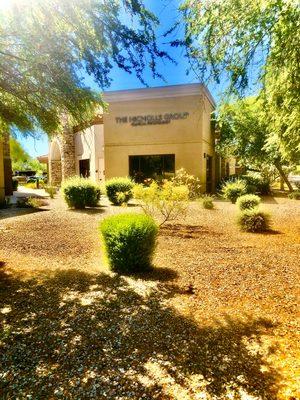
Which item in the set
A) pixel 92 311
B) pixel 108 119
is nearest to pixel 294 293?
pixel 92 311

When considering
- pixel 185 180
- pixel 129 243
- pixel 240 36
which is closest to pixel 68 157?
pixel 185 180

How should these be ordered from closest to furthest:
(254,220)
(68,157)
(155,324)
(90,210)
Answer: (155,324) → (254,220) → (90,210) → (68,157)

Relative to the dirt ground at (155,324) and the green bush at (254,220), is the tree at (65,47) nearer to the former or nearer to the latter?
the dirt ground at (155,324)

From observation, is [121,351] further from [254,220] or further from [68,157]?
[68,157]

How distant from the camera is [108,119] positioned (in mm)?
23125

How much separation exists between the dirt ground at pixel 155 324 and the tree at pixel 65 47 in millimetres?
3752

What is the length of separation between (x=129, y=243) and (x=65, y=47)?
151 inches

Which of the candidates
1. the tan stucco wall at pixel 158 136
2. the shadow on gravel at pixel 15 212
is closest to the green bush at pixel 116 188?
the shadow on gravel at pixel 15 212

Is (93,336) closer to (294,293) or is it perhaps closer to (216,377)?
(216,377)

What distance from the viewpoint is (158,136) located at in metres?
22.2

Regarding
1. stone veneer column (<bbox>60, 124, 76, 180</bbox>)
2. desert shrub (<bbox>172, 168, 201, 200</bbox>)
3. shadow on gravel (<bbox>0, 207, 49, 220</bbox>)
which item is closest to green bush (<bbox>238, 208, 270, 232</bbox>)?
desert shrub (<bbox>172, 168, 201, 200</bbox>)

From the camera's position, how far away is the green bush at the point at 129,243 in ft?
20.5

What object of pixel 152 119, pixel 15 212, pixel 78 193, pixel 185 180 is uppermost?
pixel 152 119

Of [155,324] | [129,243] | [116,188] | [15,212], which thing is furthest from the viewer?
[116,188]
